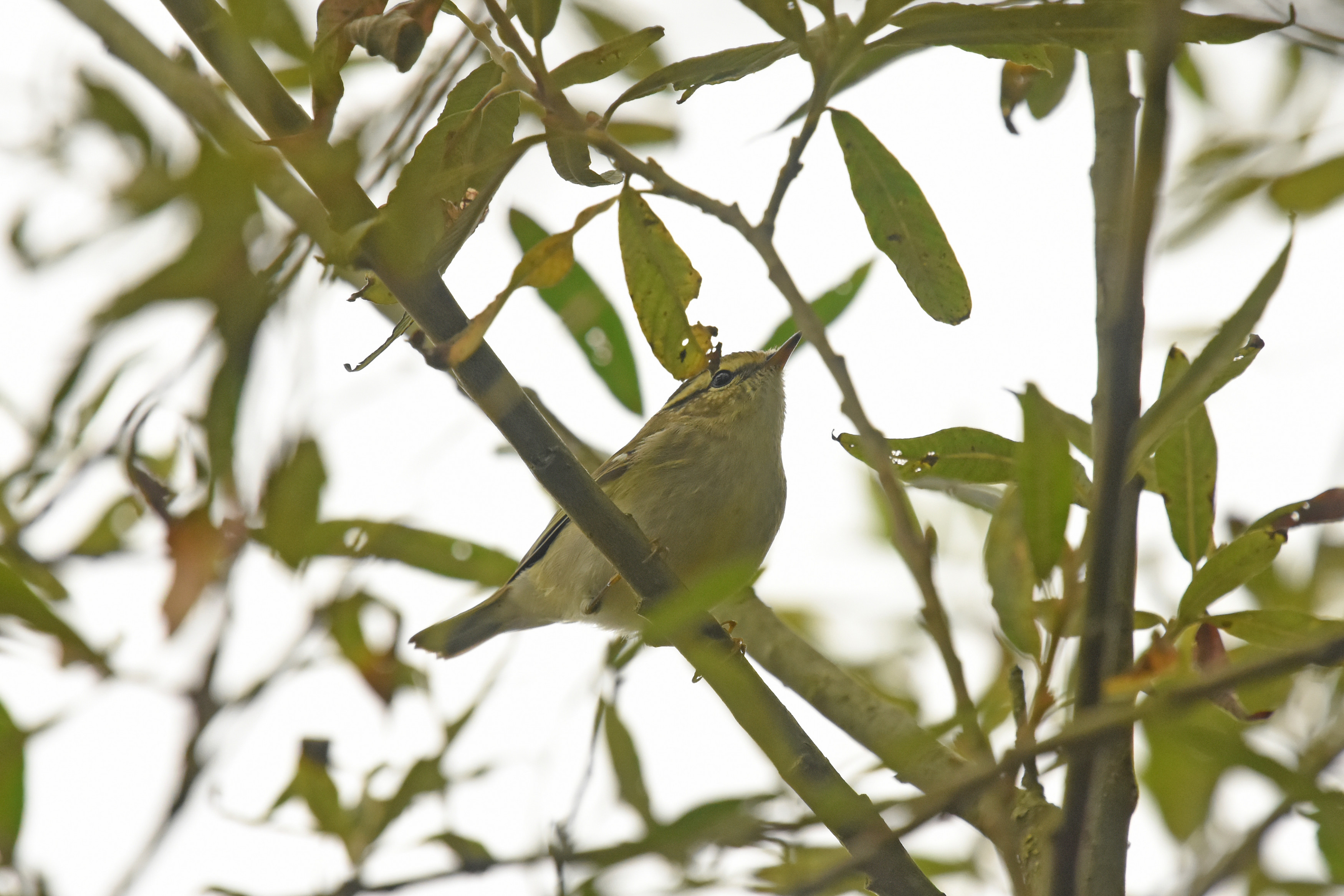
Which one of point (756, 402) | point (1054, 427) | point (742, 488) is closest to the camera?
point (1054, 427)

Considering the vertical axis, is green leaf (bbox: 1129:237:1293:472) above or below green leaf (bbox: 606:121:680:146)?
below

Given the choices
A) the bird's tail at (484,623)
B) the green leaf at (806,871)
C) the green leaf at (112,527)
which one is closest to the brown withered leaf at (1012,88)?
the green leaf at (806,871)

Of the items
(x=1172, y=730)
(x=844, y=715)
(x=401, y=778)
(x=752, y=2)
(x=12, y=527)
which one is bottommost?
(x=1172, y=730)

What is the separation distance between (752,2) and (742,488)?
2.51 meters

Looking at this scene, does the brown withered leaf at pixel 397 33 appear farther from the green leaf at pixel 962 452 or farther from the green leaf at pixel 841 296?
the green leaf at pixel 841 296

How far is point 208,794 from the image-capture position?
221 cm

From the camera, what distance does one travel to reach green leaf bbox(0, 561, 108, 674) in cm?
165

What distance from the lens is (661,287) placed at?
2.17 meters

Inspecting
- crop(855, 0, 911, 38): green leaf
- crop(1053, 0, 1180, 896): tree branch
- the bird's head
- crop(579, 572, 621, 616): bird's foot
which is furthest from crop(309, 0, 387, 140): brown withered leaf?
the bird's head

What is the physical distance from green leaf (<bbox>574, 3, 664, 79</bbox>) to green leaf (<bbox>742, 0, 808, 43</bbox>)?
1.44ft

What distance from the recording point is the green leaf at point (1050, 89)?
261 centimetres

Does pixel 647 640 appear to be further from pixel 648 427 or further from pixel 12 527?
pixel 648 427

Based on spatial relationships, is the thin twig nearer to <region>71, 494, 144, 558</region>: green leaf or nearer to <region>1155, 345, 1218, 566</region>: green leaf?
<region>1155, 345, 1218, 566</region>: green leaf

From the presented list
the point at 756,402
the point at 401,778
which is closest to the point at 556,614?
the point at 756,402
